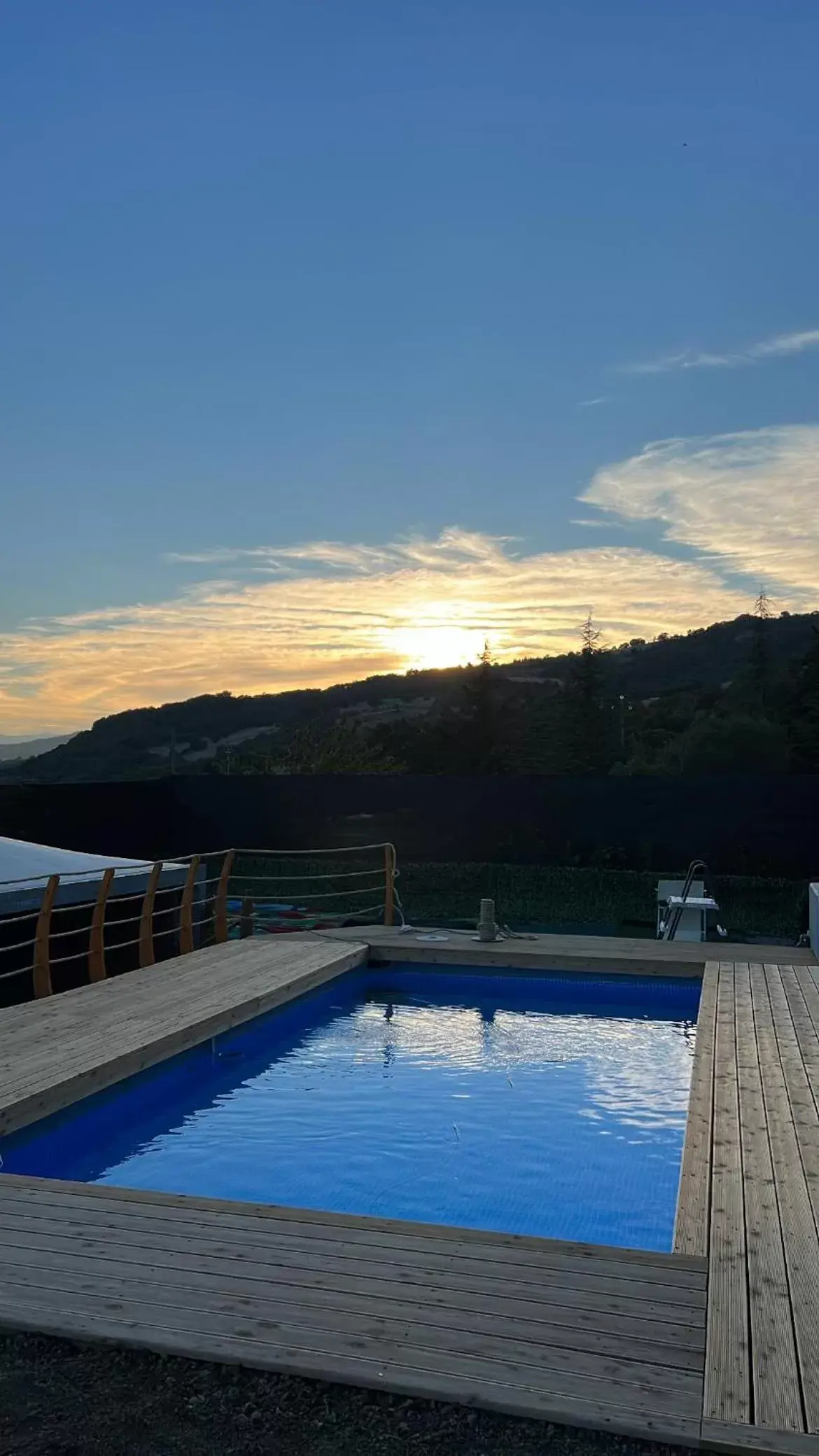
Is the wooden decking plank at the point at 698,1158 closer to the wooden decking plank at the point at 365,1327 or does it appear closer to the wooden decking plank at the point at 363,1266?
the wooden decking plank at the point at 363,1266

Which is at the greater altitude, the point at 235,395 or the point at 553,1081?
the point at 235,395

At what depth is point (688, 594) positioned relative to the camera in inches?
648

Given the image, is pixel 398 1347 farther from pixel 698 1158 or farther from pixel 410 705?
pixel 410 705

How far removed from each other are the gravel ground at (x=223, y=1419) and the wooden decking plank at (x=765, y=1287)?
0.26m

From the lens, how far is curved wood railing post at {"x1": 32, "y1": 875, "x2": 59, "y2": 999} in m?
6.55

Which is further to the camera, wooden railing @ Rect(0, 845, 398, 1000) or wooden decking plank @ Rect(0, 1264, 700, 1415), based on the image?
wooden railing @ Rect(0, 845, 398, 1000)

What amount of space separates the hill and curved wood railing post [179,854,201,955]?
63.7 ft

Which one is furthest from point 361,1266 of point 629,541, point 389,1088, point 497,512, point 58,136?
point 629,541

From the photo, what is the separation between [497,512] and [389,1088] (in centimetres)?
953

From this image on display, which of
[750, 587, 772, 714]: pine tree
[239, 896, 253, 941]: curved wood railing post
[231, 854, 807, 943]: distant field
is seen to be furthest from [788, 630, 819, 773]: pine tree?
[239, 896, 253, 941]: curved wood railing post

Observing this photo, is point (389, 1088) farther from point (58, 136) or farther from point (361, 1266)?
point (58, 136)

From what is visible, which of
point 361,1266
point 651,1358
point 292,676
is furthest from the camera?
point 292,676

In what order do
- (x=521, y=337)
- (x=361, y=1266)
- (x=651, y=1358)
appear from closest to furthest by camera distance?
(x=651, y=1358), (x=361, y=1266), (x=521, y=337)

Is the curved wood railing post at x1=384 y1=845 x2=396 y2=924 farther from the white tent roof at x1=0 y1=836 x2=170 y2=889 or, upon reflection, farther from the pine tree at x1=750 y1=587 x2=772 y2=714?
the pine tree at x1=750 y1=587 x2=772 y2=714
